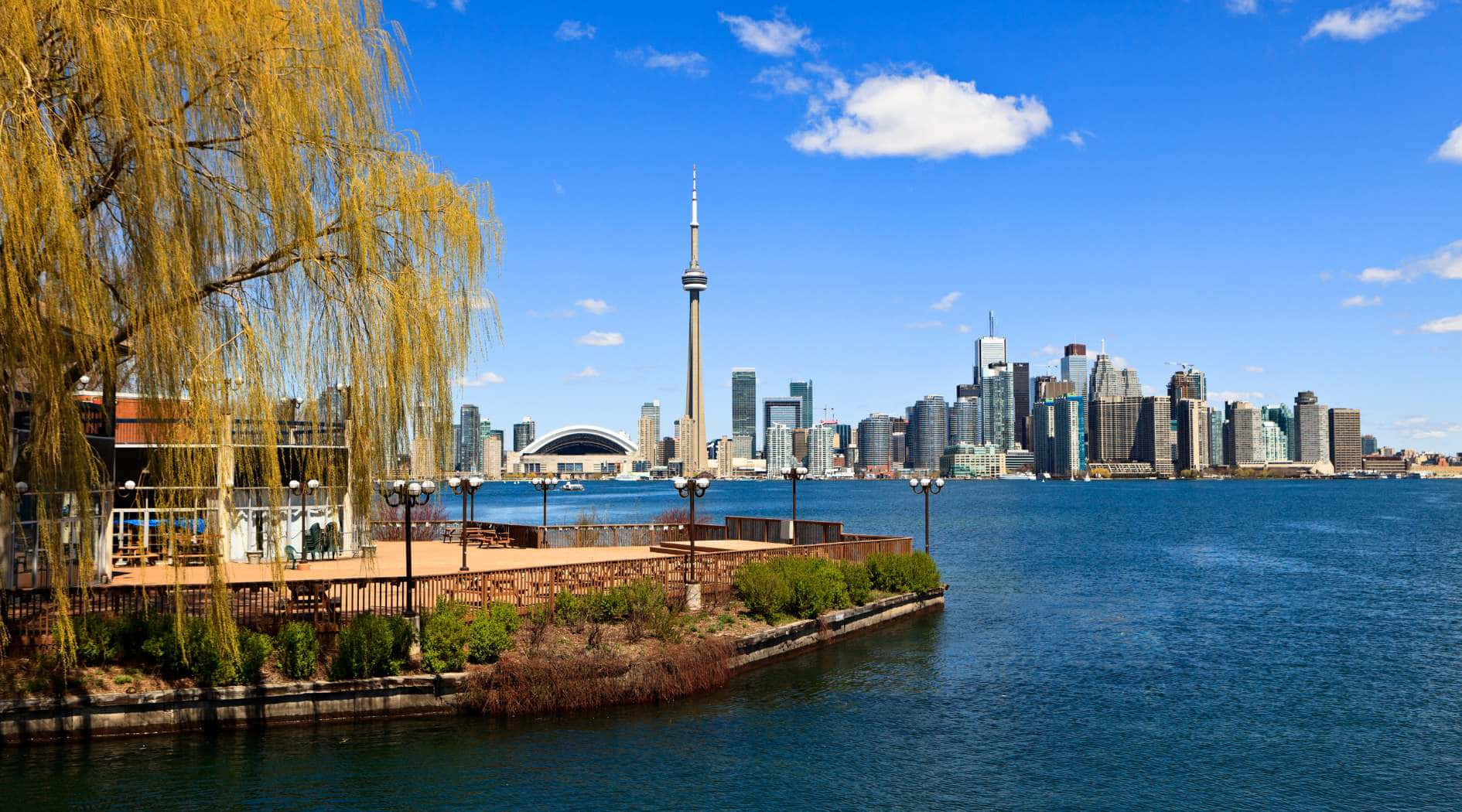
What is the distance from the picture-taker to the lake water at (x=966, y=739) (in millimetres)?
17109

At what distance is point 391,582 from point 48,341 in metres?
9.36

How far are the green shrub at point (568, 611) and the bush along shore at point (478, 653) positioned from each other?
0.03 meters

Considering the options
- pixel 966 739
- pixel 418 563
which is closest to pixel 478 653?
pixel 966 739

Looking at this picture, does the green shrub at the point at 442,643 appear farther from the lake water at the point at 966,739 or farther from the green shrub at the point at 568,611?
the green shrub at the point at 568,611

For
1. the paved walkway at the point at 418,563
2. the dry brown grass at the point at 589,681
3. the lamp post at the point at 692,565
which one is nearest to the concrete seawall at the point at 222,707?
the dry brown grass at the point at 589,681

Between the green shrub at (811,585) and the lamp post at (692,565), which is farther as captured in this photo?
the green shrub at (811,585)

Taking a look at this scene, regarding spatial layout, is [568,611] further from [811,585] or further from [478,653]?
[811,585]

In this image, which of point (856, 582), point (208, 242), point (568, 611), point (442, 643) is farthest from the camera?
point (856, 582)

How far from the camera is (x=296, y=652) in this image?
812 inches

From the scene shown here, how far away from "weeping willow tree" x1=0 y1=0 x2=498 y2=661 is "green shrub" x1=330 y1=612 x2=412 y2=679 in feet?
10.3

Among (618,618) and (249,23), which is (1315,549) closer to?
(618,618)

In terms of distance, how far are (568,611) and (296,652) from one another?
6076 millimetres

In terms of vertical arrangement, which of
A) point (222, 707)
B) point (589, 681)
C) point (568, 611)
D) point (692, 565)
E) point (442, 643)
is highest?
point (692, 565)

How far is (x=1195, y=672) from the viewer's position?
27.5 m
